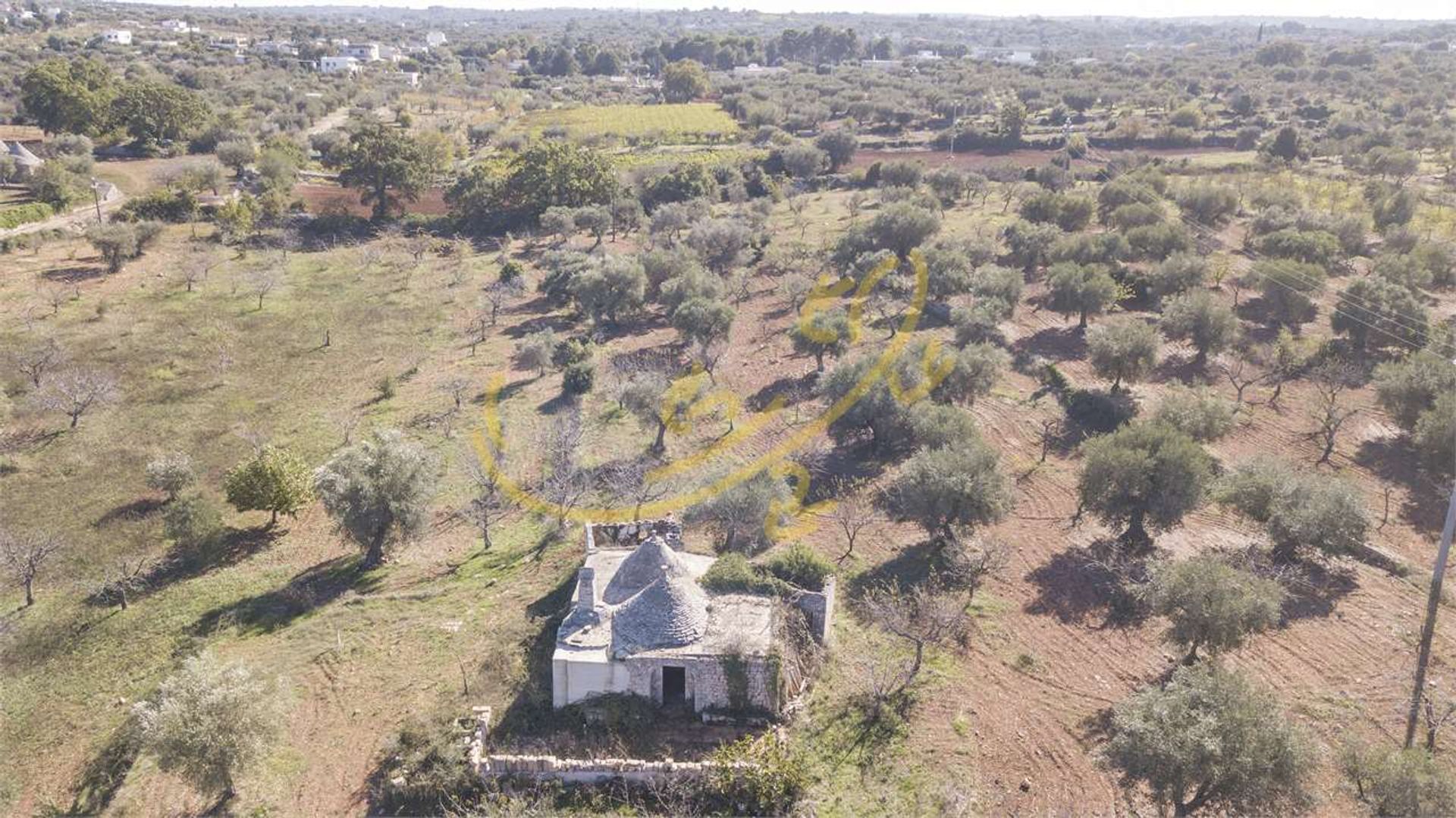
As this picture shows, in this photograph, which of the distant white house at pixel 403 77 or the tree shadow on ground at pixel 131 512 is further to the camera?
the distant white house at pixel 403 77

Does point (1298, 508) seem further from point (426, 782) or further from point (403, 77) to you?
point (403, 77)

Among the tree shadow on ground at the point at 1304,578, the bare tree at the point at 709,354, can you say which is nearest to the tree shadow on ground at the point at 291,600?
the bare tree at the point at 709,354

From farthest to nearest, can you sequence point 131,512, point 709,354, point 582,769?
point 709,354
point 131,512
point 582,769

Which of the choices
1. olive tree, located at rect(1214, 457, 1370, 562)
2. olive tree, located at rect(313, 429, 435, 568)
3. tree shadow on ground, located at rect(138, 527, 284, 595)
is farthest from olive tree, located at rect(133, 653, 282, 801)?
olive tree, located at rect(1214, 457, 1370, 562)

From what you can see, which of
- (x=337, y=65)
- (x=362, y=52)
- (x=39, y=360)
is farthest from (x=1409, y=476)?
(x=362, y=52)

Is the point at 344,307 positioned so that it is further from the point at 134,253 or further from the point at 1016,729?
the point at 1016,729

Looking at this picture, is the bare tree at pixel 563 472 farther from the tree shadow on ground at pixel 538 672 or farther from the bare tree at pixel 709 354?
the bare tree at pixel 709 354
